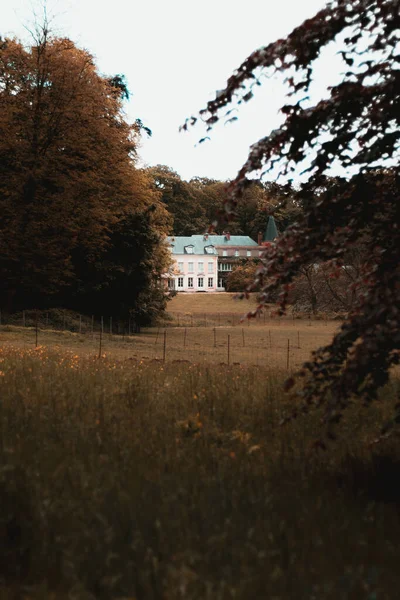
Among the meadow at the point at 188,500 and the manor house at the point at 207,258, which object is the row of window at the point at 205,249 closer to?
the manor house at the point at 207,258

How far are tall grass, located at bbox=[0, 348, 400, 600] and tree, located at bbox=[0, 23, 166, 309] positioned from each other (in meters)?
28.1

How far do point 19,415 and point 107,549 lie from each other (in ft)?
13.4

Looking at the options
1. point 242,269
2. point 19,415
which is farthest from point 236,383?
point 242,269

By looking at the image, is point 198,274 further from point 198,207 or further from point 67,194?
point 67,194

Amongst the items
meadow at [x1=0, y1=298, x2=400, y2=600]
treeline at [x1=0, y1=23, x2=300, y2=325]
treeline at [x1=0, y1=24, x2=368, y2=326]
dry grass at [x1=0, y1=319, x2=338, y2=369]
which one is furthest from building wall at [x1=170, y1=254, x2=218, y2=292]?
meadow at [x1=0, y1=298, x2=400, y2=600]

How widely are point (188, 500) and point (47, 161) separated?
32.6 m

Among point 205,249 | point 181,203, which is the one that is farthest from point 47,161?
point 205,249

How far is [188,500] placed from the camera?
4.99m

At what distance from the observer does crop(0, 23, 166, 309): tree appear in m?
35.5

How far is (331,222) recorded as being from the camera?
651cm

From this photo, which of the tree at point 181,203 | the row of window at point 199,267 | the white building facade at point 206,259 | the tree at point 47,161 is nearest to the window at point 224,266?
the white building facade at point 206,259

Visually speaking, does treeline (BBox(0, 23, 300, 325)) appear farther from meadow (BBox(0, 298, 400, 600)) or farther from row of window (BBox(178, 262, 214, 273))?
row of window (BBox(178, 262, 214, 273))

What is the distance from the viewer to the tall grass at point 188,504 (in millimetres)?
3715

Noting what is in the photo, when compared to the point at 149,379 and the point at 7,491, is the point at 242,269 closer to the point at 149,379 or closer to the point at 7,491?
the point at 149,379
